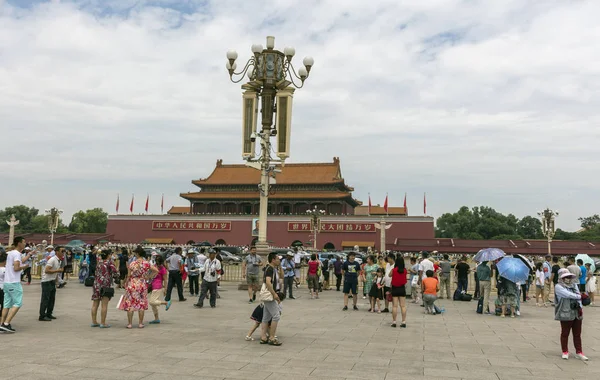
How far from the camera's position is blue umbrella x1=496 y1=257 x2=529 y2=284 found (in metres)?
10.7

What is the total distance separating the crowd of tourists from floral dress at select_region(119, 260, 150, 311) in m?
0.02

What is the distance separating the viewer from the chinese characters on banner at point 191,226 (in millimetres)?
53688

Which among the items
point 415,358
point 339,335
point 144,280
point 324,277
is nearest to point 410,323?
point 339,335

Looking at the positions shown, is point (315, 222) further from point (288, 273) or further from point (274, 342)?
point (274, 342)

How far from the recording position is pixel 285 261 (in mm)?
14555

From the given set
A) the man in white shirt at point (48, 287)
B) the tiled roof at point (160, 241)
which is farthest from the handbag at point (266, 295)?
the tiled roof at point (160, 241)

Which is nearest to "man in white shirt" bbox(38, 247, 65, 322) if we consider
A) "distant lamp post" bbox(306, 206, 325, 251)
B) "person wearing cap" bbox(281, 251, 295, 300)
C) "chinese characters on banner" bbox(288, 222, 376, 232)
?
"person wearing cap" bbox(281, 251, 295, 300)

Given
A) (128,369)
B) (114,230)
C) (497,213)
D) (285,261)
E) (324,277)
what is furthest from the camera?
(497,213)

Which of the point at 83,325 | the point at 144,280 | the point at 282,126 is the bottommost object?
the point at 83,325

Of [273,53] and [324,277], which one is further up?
[273,53]

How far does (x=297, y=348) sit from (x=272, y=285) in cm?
98

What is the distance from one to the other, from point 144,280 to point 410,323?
5.17 metres

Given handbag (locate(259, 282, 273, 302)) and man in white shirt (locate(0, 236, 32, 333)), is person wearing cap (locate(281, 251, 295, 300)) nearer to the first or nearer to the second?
handbag (locate(259, 282, 273, 302))

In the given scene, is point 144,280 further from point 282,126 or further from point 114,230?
point 114,230
